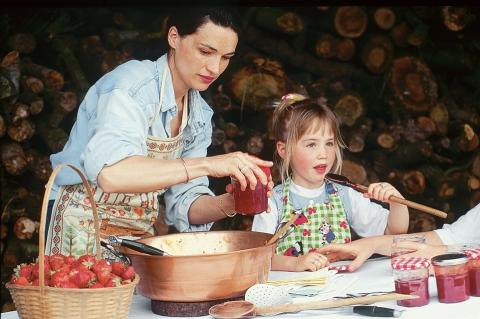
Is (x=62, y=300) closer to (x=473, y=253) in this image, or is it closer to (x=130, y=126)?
(x=130, y=126)

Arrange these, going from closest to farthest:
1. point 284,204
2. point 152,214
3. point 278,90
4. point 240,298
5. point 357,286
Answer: point 240,298
point 357,286
point 152,214
point 284,204
point 278,90

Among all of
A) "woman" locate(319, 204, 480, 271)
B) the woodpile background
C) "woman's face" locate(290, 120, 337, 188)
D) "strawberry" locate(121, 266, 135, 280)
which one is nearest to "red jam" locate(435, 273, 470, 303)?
"woman" locate(319, 204, 480, 271)

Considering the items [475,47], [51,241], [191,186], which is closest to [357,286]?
[191,186]

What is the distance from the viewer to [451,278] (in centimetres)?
231

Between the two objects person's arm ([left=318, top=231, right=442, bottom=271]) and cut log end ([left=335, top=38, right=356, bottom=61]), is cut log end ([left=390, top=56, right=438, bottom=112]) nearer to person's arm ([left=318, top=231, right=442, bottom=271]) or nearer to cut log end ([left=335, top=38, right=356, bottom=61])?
cut log end ([left=335, top=38, right=356, bottom=61])

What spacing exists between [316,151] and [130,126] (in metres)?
1.05

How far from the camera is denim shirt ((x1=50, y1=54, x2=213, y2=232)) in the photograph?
2.77 metres

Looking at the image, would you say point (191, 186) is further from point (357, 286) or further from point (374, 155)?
point (374, 155)

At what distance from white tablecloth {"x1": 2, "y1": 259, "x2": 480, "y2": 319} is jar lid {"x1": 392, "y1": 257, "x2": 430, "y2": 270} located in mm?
107

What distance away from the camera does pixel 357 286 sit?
259cm

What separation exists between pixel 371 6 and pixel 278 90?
0.69 metres

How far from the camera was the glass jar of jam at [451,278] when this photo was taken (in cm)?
231

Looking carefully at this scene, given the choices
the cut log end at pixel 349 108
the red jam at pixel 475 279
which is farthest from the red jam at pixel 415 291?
the cut log end at pixel 349 108

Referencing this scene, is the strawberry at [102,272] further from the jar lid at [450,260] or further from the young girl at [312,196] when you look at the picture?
the young girl at [312,196]
